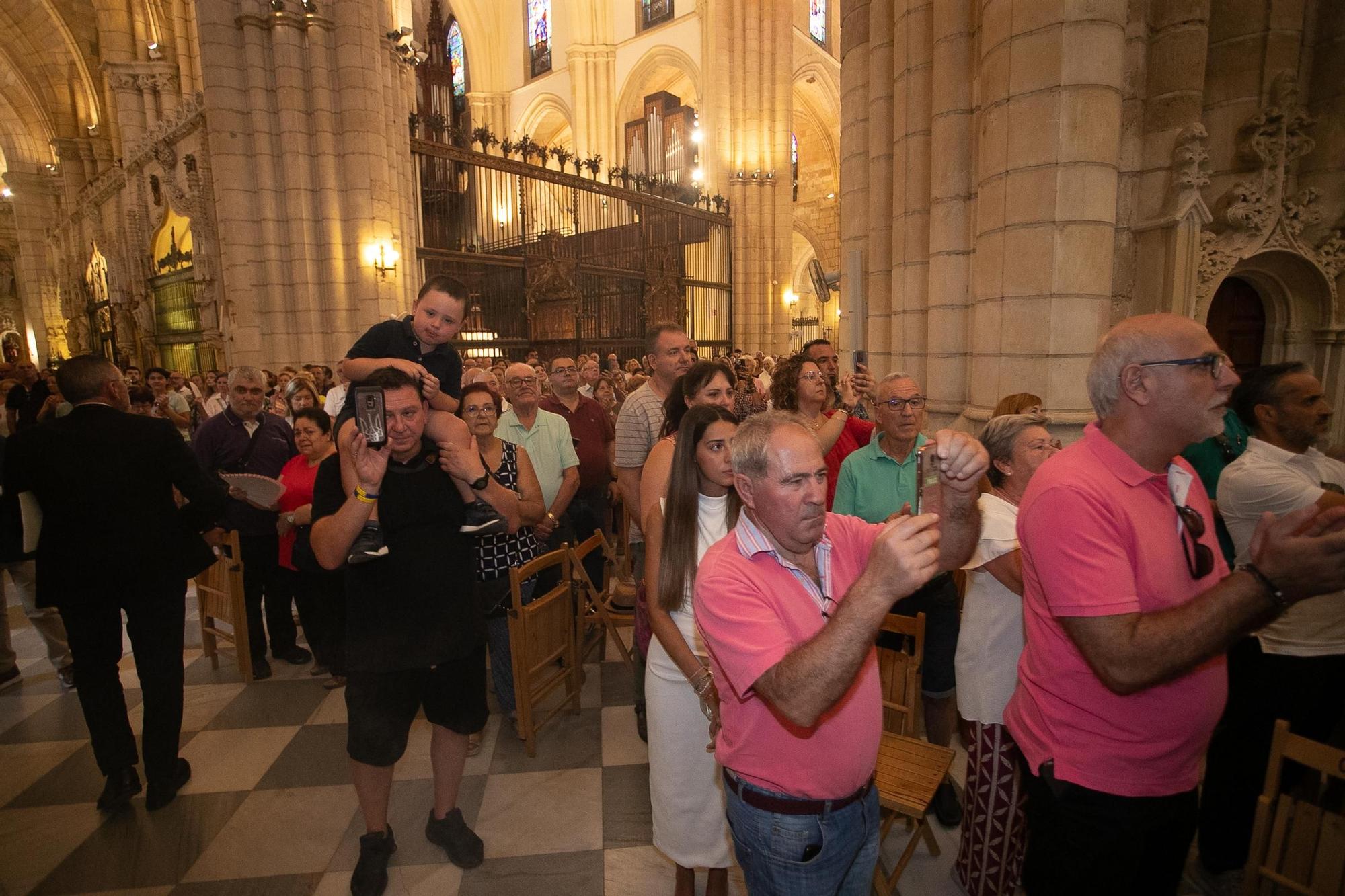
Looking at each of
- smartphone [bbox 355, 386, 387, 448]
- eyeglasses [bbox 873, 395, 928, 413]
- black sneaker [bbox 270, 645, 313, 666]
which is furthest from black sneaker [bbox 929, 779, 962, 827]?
black sneaker [bbox 270, 645, 313, 666]

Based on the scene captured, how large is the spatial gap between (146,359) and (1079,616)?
21.1 meters

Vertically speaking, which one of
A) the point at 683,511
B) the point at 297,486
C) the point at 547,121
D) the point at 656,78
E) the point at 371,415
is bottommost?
the point at 297,486

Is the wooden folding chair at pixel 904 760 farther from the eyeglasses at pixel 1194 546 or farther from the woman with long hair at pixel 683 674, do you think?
the eyeglasses at pixel 1194 546

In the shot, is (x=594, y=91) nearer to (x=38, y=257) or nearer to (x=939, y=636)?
(x=38, y=257)

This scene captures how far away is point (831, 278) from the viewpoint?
7.96 metres

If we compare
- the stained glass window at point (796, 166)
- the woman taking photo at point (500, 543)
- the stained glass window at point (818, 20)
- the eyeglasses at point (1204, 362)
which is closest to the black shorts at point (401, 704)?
the woman taking photo at point (500, 543)

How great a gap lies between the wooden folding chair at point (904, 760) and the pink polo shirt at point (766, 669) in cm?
64

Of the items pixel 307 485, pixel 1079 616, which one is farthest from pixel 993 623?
pixel 307 485

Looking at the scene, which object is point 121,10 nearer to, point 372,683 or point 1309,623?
point 372,683

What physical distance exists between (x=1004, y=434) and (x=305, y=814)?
333cm

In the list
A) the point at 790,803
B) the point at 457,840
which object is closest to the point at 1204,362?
the point at 790,803

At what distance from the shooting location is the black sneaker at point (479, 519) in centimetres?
241

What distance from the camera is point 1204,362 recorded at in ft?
4.63

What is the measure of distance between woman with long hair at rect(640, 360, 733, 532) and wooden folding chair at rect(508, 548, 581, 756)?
77 centimetres
